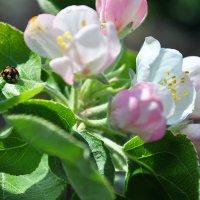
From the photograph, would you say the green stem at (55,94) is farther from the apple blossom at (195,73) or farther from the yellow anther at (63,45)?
the apple blossom at (195,73)

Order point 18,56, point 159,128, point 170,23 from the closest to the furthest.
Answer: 1. point 159,128
2. point 18,56
3. point 170,23

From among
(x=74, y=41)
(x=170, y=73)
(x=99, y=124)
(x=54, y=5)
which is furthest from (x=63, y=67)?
(x=54, y=5)

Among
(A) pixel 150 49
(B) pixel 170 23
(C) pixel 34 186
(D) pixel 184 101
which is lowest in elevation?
(B) pixel 170 23

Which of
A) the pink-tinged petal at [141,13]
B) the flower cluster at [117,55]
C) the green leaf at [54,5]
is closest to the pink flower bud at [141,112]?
the flower cluster at [117,55]

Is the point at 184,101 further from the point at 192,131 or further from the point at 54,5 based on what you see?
the point at 54,5

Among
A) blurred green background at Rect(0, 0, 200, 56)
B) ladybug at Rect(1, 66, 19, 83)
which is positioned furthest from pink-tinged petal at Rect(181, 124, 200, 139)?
blurred green background at Rect(0, 0, 200, 56)

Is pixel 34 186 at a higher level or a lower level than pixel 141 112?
lower
